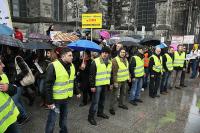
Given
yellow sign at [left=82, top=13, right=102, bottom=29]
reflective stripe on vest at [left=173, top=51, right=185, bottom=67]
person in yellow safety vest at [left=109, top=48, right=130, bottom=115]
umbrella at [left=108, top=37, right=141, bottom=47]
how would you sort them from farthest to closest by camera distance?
1. reflective stripe on vest at [left=173, top=51, right=185, bottom=67]
2. umbrella at [left=108, top=37, right=141, bottom=47]
3. yellow sign at [left=82, top=13, right=102, bottom=29]
4. person in yellow safety vest at [left=109, top=48, right=130, bottom=115]

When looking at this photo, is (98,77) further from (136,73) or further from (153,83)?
(153,83)

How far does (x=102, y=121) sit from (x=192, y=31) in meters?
20.3

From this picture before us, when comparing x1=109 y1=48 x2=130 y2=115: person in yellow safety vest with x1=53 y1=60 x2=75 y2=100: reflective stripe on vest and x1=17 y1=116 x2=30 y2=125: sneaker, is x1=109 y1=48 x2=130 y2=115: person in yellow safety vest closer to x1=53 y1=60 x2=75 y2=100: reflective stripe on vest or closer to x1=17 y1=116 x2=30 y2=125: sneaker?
x1=53 y1=60 x2=75 y2=100: reflective stripe on vest

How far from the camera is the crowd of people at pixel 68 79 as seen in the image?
4422mm

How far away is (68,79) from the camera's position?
4676mm

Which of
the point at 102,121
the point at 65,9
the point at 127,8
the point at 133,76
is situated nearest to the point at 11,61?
the point at 102,121

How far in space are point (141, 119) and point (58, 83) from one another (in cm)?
298

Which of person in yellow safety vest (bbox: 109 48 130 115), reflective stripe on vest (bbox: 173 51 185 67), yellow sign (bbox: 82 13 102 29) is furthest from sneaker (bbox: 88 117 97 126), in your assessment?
reflective stripe on vest (bbox: 173 51 185 67)

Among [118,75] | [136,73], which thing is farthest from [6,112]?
[136,73]

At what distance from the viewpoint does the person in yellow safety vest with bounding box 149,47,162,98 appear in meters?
8.45

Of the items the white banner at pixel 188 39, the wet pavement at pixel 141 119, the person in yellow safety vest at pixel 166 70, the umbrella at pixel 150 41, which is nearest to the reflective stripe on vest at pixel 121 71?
the wet pavement at pixel 141 119

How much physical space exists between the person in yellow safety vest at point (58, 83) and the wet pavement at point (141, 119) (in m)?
1.16

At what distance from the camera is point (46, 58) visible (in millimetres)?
7391

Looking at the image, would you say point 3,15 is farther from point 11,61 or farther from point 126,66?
point 126,66
